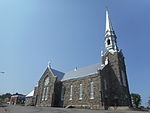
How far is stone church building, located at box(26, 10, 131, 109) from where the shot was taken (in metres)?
30.0

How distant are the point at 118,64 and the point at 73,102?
14.8 m

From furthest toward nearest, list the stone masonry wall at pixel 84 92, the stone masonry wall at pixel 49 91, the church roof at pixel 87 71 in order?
the stone masonry wall at pixel 49 91, the church roof at pixel 87 71, the stone masonry wall at pixel 84 92

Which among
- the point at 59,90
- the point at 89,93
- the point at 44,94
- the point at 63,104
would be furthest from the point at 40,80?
the point at 89,93

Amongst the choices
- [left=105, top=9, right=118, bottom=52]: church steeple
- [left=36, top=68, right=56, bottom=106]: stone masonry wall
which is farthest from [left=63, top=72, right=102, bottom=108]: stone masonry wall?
[left=105, top=9, right=118, bottom=52]: church steeple

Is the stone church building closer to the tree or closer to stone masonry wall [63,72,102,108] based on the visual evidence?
stone masonry wall [63,72,102,108]

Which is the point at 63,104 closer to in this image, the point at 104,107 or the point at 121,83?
the point at 104,107

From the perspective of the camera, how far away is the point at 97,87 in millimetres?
29812

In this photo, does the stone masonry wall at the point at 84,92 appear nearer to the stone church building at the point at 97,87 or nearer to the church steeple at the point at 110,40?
the stone church building at the point at 97,87

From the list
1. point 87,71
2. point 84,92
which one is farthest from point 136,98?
point 84,92

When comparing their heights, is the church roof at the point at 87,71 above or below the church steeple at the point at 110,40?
below

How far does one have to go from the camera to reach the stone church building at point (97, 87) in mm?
29953

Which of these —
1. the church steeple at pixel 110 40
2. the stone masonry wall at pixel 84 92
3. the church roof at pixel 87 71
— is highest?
the church steeple at pixel 110 40

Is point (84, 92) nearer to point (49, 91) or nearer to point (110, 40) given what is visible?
point (49, 91)

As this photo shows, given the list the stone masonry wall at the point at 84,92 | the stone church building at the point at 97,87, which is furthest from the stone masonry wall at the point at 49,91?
the stone masonry wall at the point at 84,92
